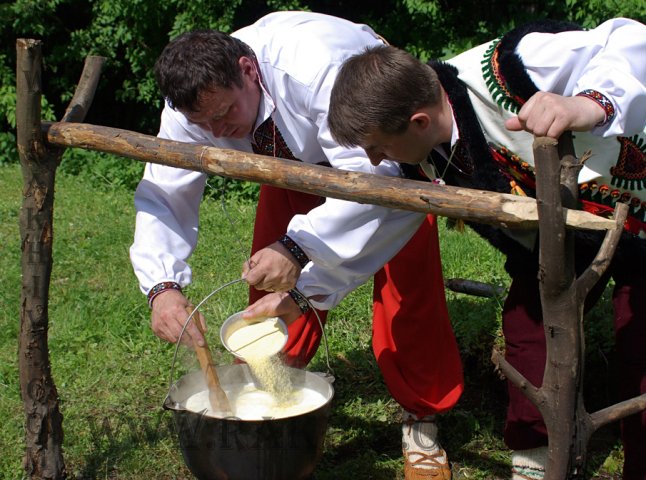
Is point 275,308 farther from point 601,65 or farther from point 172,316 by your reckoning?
point 601,65

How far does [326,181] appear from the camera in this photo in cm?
241

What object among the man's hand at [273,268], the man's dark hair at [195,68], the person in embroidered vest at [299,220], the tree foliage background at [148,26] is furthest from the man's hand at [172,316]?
the tree foliage background at [148,26]

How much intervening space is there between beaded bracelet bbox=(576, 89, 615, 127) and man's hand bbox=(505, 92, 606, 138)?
1.2 inches

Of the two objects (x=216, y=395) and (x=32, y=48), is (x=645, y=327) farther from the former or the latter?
(x=32, y=48)

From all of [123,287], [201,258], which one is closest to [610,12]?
[201,258]

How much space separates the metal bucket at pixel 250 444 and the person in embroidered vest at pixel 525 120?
0.90 meters

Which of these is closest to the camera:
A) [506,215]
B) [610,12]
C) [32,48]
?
[506,215]

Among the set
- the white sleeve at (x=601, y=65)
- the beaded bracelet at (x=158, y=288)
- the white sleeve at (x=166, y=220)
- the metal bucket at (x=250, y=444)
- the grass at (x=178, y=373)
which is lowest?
the grass at (x=178, y=373)

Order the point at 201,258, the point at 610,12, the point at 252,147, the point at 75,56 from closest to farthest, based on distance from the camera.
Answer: the point at 252,147 < the point at 201,258 < the point at 610,12 < the point at 75,56

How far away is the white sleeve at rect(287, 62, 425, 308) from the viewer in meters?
2.91

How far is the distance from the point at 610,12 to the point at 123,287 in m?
4.44

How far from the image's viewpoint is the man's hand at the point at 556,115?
2070mm

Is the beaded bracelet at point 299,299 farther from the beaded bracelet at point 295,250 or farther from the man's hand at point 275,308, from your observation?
the beaded bracelet at point 295,250

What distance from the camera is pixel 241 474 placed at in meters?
2.83
